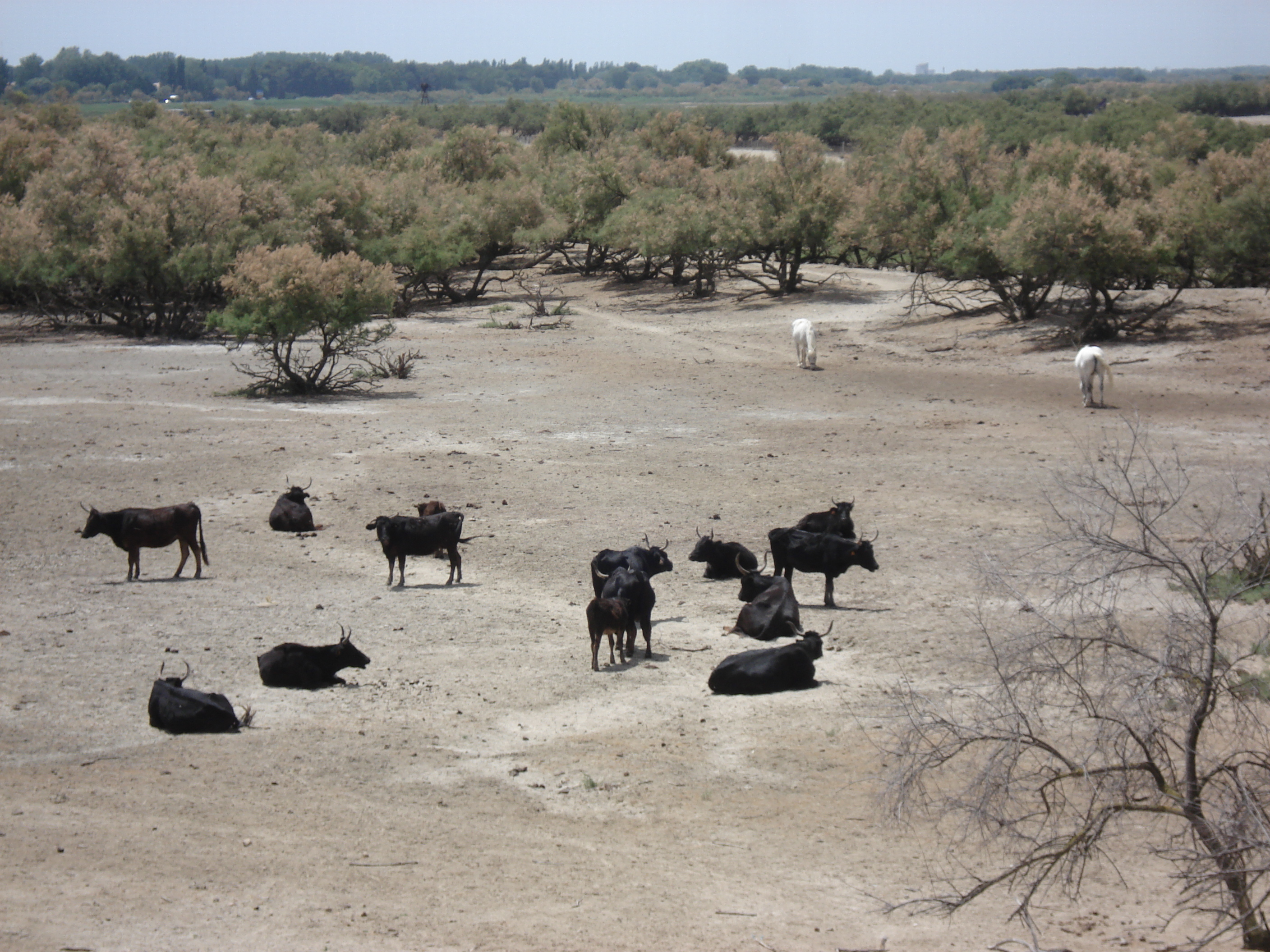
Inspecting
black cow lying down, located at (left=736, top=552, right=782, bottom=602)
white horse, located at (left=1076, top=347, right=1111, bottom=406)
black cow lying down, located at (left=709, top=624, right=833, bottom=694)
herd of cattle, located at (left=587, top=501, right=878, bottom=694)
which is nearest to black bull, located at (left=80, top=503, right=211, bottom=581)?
herd of cattle, located at (left=587, top=501, right=878, bottom=694)

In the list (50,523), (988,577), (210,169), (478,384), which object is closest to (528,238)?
(210,169)

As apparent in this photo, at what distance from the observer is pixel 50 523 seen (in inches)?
587

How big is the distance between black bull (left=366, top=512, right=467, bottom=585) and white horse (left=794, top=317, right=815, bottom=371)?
1591 centimetres

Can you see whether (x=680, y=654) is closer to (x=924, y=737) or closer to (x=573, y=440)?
(x=924, y=737)

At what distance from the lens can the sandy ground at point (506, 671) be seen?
6180 mm

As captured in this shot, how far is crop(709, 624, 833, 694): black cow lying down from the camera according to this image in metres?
9.34

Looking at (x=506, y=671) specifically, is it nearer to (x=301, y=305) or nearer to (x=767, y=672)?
(x=767, y=672)

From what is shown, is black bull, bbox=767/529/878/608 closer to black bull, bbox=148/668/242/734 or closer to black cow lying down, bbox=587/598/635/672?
black cow lying down, bbox=587/598/635/672

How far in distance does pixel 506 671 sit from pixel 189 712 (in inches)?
101

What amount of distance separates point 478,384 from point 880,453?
10301mm

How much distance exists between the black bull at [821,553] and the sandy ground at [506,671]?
42 centimetres

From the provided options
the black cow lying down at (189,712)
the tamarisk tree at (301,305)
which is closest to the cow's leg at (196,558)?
the black cow lying down at (189,712)

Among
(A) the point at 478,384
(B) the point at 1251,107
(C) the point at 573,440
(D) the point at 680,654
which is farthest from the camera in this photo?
(B) the point at 1251,107

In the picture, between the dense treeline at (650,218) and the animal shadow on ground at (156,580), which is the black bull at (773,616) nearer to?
the animal shadow on ground at (156,580)
